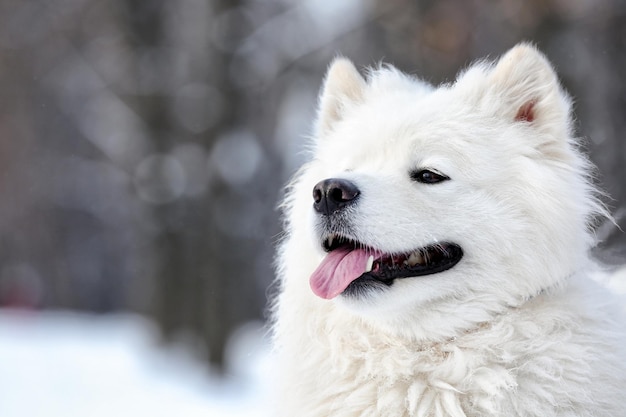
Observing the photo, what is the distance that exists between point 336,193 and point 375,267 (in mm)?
372

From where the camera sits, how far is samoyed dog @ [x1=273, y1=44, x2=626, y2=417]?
307 cm

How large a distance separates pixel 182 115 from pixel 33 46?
824 cm

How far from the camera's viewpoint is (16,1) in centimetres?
1764

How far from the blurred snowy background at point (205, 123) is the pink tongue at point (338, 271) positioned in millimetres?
3637

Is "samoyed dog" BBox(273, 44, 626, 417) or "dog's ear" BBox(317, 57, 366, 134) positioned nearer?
"samoyed dog" BBox(273, 44, 626, 417)

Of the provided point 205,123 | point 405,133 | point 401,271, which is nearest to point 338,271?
point 401,271

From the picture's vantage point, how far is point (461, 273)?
3316mm

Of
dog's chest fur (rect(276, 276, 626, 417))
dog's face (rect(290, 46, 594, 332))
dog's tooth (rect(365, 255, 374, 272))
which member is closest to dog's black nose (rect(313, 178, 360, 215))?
dog's face (rect(290, 46, 594, 332))

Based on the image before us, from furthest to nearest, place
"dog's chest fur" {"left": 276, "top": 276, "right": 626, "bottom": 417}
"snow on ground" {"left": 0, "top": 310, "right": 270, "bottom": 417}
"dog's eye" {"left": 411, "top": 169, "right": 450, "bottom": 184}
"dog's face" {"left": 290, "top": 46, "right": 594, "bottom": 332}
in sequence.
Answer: "snow on ground" {"left": 0, "top": 310, "right": 270, "bottom": 417}
"dog's eye" {"left": 411, "top": 169, "right": 450, "bottom": 184}
"dog's face" {"left": 290, "top": 46, "right": 594, "bottom": 332}
"dog's chest fur" {"left": 276, "top": 276, "right": 626, "bottom": 417}

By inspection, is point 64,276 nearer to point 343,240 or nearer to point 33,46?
point 33,46

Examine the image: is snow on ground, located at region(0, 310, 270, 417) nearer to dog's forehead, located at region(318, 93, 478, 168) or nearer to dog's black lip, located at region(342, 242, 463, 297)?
dog's forehead, located at region(318, 93, 478, 168)

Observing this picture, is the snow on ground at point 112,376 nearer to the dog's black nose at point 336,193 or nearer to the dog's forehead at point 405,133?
the dog's forehead at point 405,133

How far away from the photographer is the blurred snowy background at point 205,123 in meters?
10.0

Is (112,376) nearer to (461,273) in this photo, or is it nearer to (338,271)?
(338,271)
